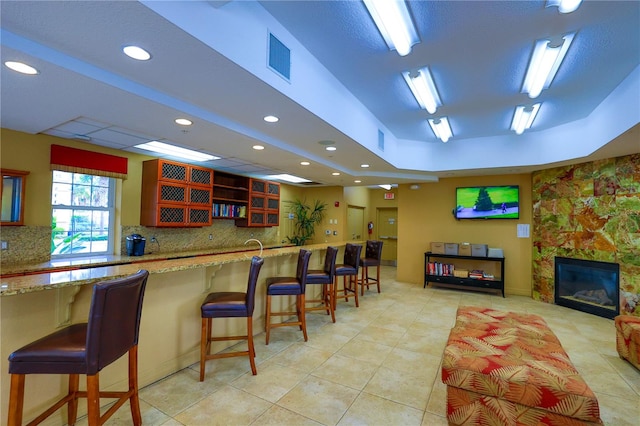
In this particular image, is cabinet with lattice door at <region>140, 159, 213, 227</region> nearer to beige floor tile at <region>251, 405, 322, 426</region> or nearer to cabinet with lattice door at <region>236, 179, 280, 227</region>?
cabinet with lattice door at <region>236, 179, 280, 227</region>

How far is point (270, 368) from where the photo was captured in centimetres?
278

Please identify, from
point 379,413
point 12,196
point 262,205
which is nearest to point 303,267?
point 379,413

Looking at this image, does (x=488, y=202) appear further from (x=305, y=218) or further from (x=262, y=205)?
(x=262, y=205)

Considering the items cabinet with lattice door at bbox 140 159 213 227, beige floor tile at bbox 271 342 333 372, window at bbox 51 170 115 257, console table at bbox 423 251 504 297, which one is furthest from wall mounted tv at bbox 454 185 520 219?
window at bbox 51 170 115 257

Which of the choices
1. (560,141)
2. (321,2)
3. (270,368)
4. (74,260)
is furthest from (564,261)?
(74,260)

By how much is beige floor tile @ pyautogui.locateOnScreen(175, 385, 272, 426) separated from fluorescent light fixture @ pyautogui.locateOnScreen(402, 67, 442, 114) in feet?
10.2

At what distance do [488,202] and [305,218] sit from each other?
4.47 m

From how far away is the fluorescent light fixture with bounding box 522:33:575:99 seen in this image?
7.83ft

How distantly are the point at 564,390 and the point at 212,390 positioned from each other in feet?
8.05

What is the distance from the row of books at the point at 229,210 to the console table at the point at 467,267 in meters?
4.08

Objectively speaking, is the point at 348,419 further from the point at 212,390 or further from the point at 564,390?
the point at 564,390

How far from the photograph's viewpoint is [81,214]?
4.23 m

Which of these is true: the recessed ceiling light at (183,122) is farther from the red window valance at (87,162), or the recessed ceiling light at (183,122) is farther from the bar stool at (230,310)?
the red window valance at (87,162)

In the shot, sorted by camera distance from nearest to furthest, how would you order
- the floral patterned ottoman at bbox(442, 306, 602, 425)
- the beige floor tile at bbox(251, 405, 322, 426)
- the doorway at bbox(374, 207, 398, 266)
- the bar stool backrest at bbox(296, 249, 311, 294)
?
1. the floral patterned ottoman at bbox(442, 306, 602, 425)
2. the beige floor tile at bbox(251, 405, 322, 426)
3. the bar stool backrest at bbox(296, 249, 311, 294)
4. the doorway at bbox(374, 207, 398, 266)
